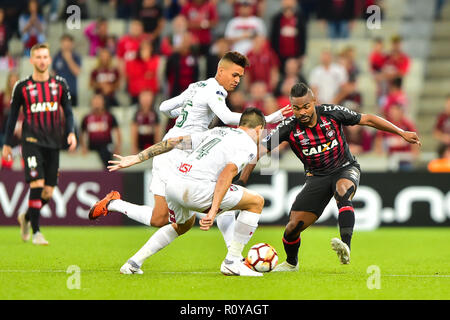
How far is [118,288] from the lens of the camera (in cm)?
723

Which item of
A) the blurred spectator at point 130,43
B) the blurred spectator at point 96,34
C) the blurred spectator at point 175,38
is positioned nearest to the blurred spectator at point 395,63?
the blurred spectator at point 175,38

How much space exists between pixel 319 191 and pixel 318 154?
37 cm

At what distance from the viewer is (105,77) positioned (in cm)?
1703

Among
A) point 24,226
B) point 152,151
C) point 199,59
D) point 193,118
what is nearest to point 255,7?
point 199,59

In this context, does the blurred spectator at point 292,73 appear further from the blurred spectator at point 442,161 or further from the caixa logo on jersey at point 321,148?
the caixa logo on jersey at point 321,148

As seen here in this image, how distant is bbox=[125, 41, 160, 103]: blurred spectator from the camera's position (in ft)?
56.1

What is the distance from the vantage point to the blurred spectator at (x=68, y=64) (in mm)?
16859

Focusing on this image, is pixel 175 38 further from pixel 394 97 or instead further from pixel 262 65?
pixel 394 97

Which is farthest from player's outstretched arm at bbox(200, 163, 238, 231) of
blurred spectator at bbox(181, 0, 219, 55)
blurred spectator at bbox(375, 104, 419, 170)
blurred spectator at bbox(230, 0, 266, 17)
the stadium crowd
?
blurred spectator at bbox(230, 0, 266, 17)

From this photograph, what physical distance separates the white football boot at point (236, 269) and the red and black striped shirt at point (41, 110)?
154 inches

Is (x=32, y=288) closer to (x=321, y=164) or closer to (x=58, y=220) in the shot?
(x=321, y=164)

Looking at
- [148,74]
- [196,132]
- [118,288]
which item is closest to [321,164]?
[196,132]
